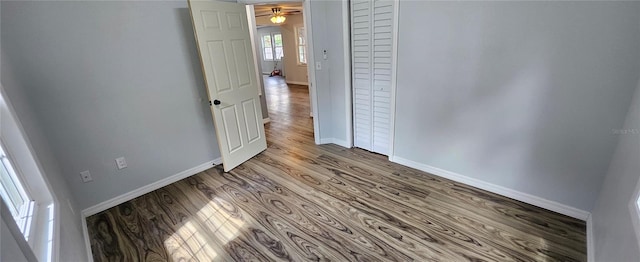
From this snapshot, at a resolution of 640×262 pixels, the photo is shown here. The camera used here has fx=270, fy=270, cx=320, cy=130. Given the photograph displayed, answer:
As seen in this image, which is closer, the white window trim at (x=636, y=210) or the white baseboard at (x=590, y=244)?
the white window trim at (x=636, y=210)

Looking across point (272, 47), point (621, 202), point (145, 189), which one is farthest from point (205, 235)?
point (272, 47)

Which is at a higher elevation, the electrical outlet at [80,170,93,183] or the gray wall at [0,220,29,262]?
the gray wall at [0,220,29,262]

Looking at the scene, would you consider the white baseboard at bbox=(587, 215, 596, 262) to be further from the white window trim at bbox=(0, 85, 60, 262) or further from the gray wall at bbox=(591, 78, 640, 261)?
the white window trim at bbox=(0, 85, 60, 262)

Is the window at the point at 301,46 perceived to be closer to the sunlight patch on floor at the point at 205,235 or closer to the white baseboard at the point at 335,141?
the white baseboard at the point at 335,141

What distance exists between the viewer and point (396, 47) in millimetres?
2543

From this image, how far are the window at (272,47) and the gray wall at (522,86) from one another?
8930 mm

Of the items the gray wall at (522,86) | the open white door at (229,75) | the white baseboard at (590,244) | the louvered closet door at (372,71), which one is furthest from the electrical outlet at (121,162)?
the white baseboard at (590,244)

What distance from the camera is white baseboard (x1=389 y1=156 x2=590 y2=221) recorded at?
2055 mm

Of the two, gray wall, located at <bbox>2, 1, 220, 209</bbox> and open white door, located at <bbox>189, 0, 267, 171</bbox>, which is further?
open white door, located at <bbox>189, 0, 267, 171</bbox>

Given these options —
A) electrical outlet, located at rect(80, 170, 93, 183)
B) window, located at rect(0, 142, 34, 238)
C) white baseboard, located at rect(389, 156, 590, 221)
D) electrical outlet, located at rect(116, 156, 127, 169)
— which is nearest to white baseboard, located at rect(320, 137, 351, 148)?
white baseboard, located at rect(389, 156, 590, 221)

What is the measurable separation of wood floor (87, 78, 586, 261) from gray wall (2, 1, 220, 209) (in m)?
0.37

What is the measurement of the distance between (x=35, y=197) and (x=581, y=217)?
361 cm

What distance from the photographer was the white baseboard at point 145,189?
2.40 meters

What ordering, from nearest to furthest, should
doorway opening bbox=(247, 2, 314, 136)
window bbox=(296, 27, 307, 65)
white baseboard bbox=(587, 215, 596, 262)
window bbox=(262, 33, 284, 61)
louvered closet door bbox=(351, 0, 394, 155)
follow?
white baseboard bbox=(587, 215, 596, 262), louvered closet door bbox=(351, 0, 394, 155), doorway opening bbox=(247, 2, 314, 136), window bbox=(296, 27, 307, 65), window bbox=(262, 33, 284, 61)
